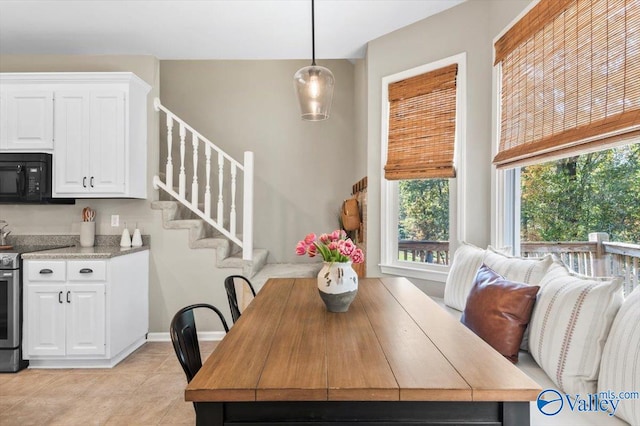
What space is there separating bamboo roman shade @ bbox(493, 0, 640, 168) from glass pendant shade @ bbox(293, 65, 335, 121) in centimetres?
→ 123

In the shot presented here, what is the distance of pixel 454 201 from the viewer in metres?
3.12

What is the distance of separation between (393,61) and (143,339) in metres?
3.51

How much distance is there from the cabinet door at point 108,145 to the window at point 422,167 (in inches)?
93.2

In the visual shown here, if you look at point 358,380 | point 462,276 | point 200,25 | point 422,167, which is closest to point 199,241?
point 200,25

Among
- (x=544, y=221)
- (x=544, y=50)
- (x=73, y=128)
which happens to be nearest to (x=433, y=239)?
(x=544, y=221)

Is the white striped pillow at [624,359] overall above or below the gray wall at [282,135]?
below

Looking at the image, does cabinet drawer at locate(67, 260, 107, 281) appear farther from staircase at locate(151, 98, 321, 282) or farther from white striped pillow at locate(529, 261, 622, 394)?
white striped pillow at locate(529, 261, 622, 394)

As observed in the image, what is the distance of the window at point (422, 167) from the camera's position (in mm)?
3066

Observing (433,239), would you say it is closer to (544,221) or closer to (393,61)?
(544,221)

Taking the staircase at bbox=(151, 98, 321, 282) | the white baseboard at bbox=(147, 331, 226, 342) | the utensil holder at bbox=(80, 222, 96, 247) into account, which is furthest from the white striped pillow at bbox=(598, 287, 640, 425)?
the utensil holder at bbox=(80, 222, 96, 247)

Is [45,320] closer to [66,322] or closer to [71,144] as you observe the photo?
[66,322]

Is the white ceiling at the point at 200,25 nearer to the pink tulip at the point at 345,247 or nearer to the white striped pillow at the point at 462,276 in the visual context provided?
the white striped pillow at the point at 462,276

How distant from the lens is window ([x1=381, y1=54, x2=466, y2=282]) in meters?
3.07

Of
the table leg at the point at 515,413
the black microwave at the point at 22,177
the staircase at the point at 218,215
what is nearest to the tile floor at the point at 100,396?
the staircase at the point at 218,215
